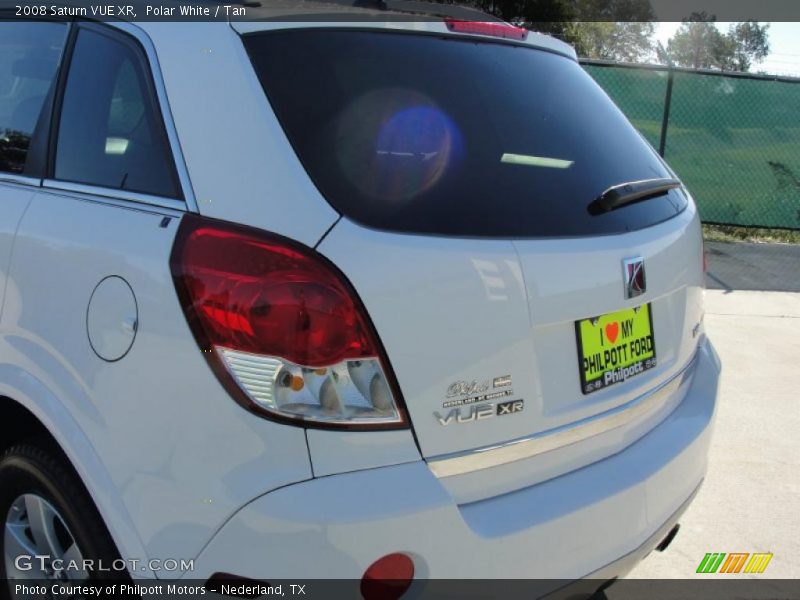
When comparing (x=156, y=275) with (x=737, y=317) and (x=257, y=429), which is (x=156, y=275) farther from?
(x=737, y=317)

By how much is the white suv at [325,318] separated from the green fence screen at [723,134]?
809 cm

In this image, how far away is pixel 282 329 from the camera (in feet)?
5.44

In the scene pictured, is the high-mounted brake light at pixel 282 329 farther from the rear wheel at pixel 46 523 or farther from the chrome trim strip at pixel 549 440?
the rear wheel at pixel 46 523

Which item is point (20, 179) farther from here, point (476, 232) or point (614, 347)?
point (614, 347)

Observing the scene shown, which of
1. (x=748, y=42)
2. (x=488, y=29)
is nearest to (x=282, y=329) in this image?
(x=488, y=29)

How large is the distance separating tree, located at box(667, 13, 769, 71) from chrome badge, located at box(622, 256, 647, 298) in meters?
45.0

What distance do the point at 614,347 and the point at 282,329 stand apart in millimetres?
961

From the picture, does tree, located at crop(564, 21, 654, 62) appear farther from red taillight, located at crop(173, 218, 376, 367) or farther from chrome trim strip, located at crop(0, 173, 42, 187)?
red taillight, located at crop(173, 218, 376, 367)

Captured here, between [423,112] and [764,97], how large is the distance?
29.6ft

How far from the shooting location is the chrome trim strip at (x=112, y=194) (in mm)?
1820

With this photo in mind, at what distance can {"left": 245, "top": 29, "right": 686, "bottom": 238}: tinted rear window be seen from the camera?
180 centimetres

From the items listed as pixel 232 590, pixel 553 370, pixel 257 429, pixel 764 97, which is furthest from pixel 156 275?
pixel 764 97

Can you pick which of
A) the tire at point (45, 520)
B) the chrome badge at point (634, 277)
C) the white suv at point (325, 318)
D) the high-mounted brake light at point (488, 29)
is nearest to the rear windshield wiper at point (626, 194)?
the white suv at point (325, 318)

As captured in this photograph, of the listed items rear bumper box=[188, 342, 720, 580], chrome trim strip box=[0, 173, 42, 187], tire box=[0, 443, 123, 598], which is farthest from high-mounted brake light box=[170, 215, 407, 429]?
chrome trim strip box=[0, 173, 42, 187]
